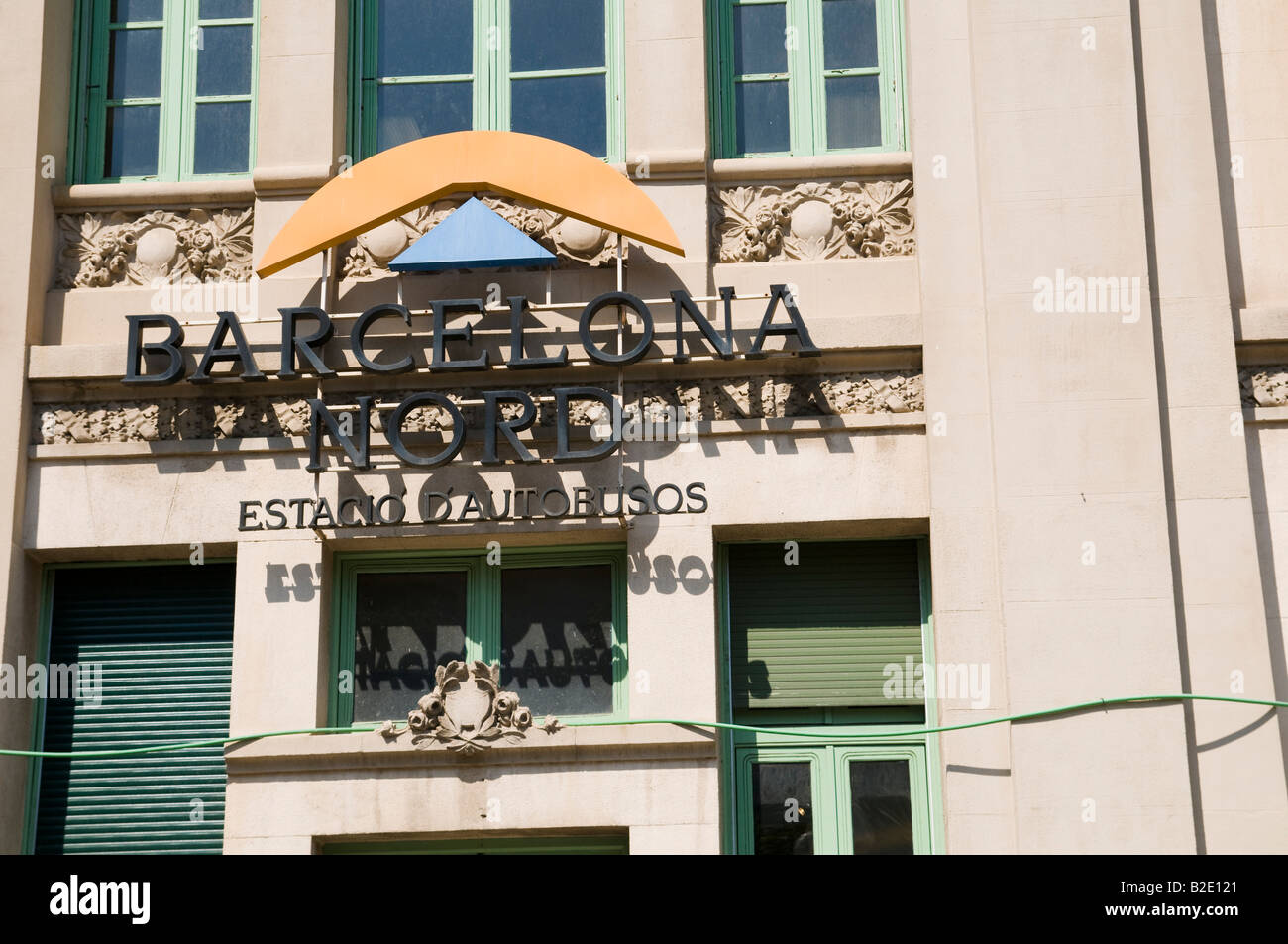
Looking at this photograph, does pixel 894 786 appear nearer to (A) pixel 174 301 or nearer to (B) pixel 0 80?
(A) pixel 174 301

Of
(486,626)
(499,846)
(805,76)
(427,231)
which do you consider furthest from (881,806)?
(805,76)

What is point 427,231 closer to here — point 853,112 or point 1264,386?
point 853,112

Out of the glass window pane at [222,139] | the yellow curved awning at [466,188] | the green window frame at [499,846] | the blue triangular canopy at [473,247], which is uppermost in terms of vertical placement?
the glass window pane at [222,139]

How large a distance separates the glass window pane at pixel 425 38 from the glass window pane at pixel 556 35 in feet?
1.51

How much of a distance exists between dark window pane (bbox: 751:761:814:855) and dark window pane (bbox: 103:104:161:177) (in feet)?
26.6

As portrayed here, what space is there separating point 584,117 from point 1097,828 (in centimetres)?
800

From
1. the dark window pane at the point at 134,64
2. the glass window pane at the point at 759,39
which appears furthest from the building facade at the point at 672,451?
the dark window pane at the point at 134,64

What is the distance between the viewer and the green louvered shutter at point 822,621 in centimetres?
1728

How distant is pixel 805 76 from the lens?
18.8 meters

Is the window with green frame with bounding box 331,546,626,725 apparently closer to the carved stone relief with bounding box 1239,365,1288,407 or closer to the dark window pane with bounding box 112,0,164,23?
the carved stone relief with bounding box 1239,365,1288,407

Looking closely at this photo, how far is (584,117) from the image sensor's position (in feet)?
61.7

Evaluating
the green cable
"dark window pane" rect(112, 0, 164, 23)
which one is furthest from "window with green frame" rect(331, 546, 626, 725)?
"dark window pane" rect(112, 0, 164, 23)

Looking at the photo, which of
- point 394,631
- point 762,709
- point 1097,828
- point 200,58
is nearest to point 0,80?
point 200,58

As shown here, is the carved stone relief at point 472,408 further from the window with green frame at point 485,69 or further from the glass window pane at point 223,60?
the glass window pane at point 223,60
